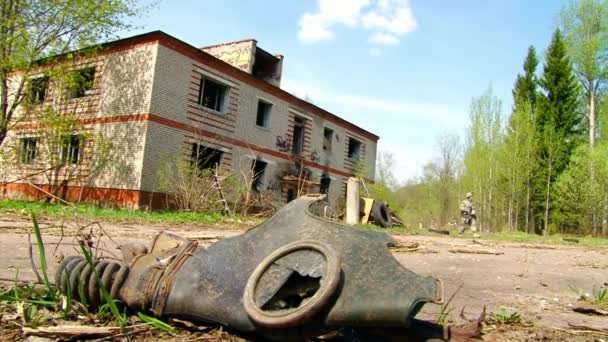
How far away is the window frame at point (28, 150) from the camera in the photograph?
17536 millimetres

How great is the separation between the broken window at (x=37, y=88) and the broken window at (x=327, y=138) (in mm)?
13292

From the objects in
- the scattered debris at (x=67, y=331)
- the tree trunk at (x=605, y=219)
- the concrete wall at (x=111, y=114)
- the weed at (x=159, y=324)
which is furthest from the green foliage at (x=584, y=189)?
the scattered debris at (x=67, y=331)

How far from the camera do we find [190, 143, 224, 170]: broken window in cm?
1600

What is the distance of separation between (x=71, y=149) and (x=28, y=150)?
2679 mm

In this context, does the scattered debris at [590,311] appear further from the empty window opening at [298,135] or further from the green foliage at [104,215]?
the empty window opening at [298,135]

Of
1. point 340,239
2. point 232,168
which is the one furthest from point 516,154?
point 340,239

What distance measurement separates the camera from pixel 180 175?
580 inches

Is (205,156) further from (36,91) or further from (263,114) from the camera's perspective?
(36,91)

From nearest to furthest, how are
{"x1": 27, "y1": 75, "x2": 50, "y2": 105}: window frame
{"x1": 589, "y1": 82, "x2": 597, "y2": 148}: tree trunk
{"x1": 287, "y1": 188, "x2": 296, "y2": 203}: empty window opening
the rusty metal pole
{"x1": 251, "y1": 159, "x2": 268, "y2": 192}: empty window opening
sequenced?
the rusty metal pole < {"x1": 27, "y1": 75, "x2": 50, "y2": 105}: window frame < {"x1": 251, "y1": 159, "x2": 268, "y2": 192}: empty window opening < {"x1": 287, "y1": 188, "x2": 296, "y2": 203}: empty window opening < {"x1": 589, "y1": 82, "x2": 597, "y2": 148}: tree trunk

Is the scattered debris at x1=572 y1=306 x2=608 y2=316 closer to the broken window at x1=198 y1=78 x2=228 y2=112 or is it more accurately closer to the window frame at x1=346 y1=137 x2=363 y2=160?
the broken window at x1=198 y1=78 x2=228 y2=112

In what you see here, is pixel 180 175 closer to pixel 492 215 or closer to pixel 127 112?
pixel 127 112

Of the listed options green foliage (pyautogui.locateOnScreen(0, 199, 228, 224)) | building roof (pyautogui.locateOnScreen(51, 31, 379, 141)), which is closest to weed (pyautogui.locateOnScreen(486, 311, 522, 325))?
green foliage (pyautogui.locateOnScreen(0, 199, 228, 224))

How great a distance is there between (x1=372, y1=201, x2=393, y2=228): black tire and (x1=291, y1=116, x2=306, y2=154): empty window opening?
5.58 metres

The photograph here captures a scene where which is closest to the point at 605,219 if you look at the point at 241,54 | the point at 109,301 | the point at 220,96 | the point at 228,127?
the point at 241,54
